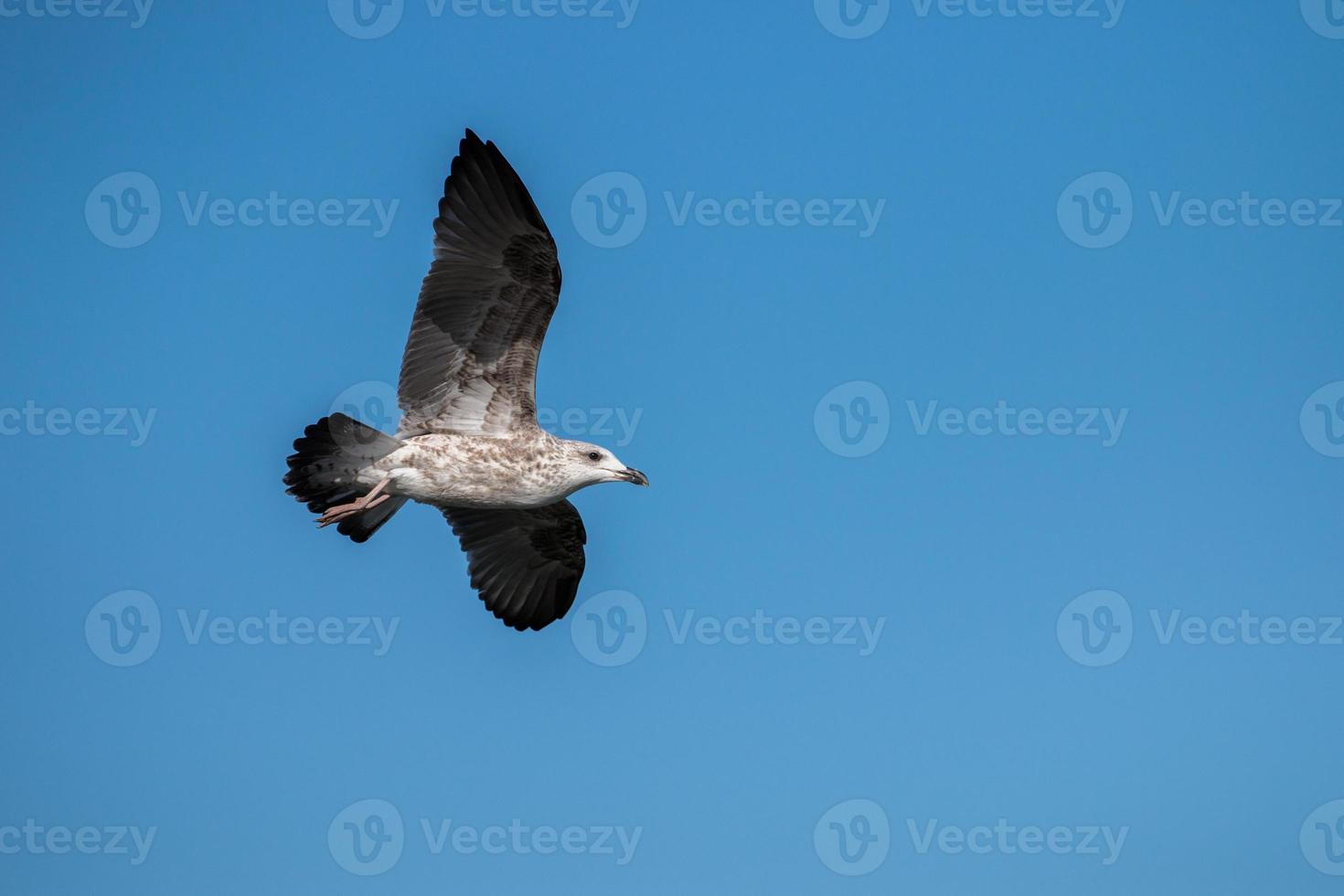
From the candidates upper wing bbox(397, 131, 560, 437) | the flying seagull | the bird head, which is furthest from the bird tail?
the bird head

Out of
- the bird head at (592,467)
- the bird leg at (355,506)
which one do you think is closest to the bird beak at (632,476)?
the bird head at (592,467)

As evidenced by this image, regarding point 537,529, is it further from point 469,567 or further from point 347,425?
point 347,425

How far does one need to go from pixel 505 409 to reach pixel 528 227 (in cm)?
149

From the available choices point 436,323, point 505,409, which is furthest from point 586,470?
point 436,323

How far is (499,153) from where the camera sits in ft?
40.9

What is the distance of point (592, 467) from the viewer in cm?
1275

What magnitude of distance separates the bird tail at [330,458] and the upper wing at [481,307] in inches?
18.4

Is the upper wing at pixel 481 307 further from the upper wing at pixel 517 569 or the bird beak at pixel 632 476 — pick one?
the upper wing at pixel 517 569

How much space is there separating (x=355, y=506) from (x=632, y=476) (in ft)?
7.25

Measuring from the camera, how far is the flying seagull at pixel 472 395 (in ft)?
41.1

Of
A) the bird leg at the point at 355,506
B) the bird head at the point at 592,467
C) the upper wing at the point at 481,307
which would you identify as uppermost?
the upper wing at the point at 481,307

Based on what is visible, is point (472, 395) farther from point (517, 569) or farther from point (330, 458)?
point (517, 569)

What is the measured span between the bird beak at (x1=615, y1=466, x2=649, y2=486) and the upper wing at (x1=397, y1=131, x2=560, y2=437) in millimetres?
876

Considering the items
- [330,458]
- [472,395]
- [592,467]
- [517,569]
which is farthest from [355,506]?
[517,569]
